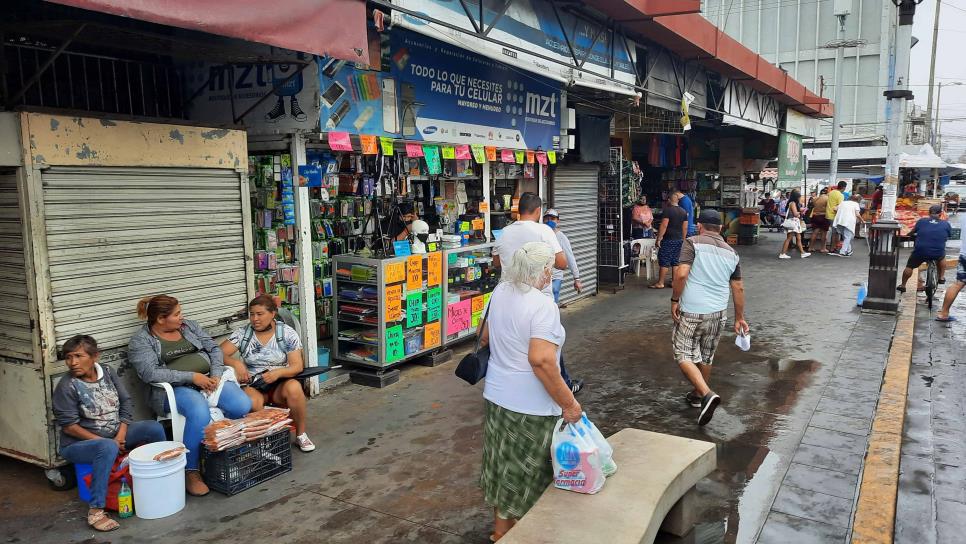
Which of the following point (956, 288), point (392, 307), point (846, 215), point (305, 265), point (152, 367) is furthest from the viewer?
point (846, 215)

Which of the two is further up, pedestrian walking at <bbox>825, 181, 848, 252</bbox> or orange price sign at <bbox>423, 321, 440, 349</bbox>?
pedestrian walking at <bbox>825, 181, 848, 252</bbox>

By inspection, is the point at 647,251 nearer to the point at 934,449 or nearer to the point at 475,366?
the point at 934,449

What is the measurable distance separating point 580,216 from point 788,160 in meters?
9.58

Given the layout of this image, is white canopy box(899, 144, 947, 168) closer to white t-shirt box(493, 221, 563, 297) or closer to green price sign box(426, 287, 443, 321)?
green price sign box(426, 287, 443, 321)

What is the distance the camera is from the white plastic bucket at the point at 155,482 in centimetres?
427

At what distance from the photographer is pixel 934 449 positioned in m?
5.59

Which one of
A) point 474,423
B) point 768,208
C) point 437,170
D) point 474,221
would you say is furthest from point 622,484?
point 768,208

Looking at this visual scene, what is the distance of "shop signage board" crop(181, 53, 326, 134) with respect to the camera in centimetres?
623

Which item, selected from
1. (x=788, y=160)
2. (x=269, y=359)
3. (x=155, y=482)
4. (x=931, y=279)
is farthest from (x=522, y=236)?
(x=788, y=160)

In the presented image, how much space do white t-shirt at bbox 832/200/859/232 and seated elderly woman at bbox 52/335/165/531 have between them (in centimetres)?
1696

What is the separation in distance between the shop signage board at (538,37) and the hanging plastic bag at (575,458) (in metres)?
3.45

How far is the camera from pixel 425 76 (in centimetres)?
764

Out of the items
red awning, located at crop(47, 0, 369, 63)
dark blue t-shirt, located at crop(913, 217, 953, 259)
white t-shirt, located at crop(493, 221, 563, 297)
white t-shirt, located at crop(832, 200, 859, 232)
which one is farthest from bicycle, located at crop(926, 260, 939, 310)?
red awning, located at crop(47, 0, 369, 63)

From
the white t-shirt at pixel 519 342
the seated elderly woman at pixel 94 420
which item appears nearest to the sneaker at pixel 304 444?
the seated elderly woman at pixel 94 420
